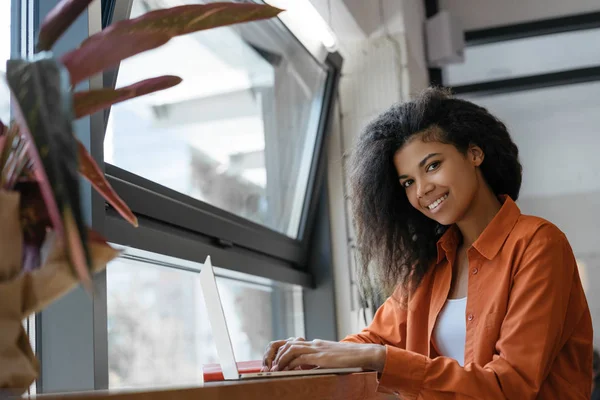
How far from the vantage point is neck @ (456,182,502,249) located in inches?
77.5

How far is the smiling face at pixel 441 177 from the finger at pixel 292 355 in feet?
2.04

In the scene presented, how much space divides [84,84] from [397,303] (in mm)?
1046

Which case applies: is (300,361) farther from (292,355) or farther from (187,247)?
(187,247)

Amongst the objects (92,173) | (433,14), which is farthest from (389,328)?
(433,14)

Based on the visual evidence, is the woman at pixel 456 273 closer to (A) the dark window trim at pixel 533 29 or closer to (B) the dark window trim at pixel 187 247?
(B) the dark window trim at pixel 187 247

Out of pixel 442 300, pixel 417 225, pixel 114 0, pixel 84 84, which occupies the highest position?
pixel 114 0

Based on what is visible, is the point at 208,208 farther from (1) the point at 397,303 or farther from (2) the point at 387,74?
(2) the point at 387,74

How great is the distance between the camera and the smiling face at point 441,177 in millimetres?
1906

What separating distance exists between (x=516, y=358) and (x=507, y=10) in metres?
3.44

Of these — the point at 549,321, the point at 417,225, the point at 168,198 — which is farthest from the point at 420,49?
the point at 549,321

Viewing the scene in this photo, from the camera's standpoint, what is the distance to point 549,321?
1.61 meters

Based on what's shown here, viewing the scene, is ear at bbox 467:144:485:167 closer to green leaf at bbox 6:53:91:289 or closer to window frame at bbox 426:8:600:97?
green leaf at bbox 6:53:91:289

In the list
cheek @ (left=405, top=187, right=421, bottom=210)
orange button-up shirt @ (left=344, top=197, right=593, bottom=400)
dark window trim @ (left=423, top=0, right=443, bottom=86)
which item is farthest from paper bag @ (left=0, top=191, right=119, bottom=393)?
dark window trim @ (left=423, top=0, right=443, bottom=86)

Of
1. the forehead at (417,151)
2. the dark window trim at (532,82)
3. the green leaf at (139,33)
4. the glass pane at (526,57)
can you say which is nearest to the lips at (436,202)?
the forehead at (417,151)
